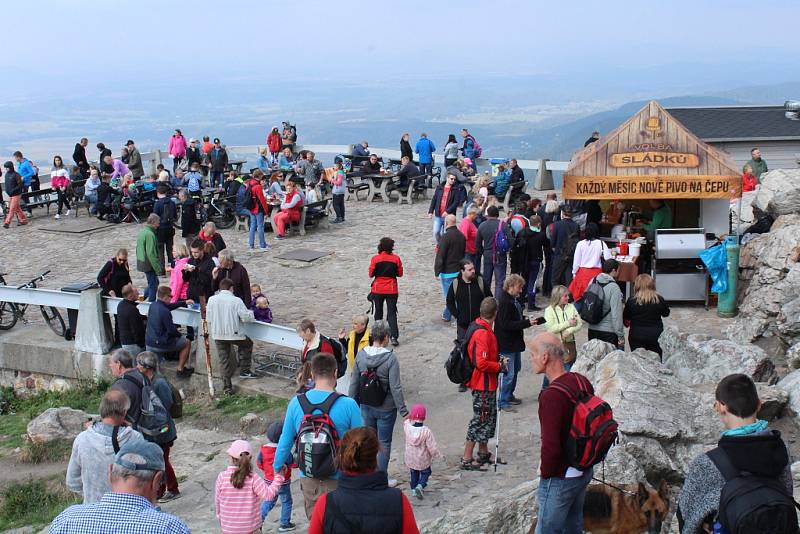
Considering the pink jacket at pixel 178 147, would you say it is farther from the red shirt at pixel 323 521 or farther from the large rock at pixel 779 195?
the red shirt at pixel 323 521

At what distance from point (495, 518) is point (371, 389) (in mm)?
2048

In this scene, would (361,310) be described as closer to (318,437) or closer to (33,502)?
(33,502)

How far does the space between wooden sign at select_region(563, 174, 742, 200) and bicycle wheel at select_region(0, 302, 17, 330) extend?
8.41m

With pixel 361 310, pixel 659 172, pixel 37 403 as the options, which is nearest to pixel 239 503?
pixel 37 403

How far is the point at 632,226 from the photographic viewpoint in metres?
14.5

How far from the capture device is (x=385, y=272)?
11781mm

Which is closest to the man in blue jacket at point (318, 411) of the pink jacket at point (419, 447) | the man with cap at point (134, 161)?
the pink jacket at point (419, 447)

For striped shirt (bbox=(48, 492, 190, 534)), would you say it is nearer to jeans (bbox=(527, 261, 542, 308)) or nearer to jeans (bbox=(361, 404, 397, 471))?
jeans (bbox=(361, 404, 397, 471))

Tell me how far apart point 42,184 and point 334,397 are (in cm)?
2049

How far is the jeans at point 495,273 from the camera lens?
527 inches

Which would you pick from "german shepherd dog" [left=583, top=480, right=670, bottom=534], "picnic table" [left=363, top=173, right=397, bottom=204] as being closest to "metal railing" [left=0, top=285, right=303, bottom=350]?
"german shepherd dog" [left=583, top=480, right=670, bottom=534]

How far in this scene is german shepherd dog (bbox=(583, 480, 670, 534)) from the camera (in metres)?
5.88

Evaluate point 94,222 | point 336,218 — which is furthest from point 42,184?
point 336,218

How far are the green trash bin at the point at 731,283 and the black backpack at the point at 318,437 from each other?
8.39 meters
